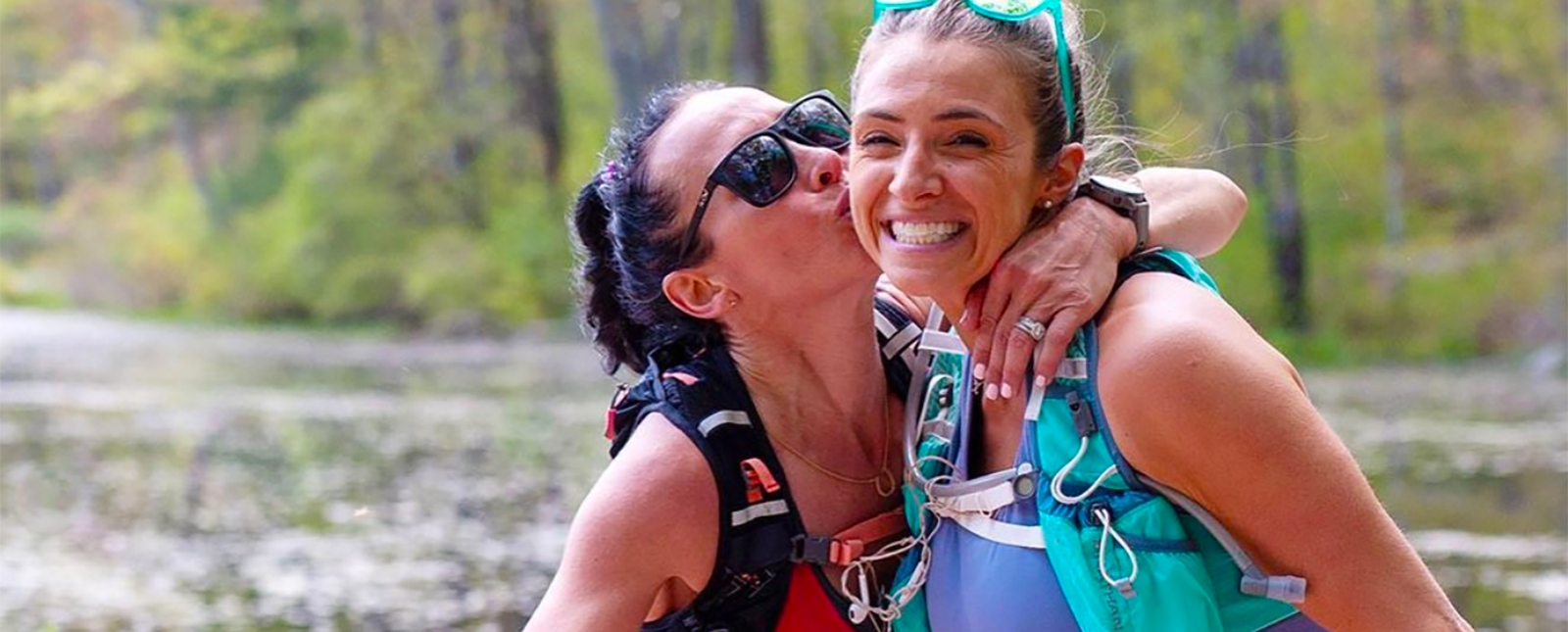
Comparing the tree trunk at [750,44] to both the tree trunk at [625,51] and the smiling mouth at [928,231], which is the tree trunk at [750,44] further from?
the smiling mouth at [928,231]

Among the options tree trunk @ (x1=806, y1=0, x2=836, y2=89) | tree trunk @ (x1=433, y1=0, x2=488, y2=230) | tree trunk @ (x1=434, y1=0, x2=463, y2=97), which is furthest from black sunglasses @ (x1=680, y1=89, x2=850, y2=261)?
tree trunk @ (x1=434, y1=0, x2=463, y2=97)

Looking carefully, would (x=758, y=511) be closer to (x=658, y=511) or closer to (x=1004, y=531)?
(x=658, y=511)

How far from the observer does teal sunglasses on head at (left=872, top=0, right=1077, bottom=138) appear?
1.88 metres

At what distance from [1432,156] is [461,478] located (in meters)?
18.1

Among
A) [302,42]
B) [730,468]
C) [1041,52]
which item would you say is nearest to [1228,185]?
[1041,52]

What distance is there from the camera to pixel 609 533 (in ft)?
6.66

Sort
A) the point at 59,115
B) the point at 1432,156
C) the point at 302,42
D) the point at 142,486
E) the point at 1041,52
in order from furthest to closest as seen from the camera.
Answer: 1. the point at 59,115
2. the point at 302,42
3. the point at 1432,156
4. the point at 142,486
5. the point at 1041,52

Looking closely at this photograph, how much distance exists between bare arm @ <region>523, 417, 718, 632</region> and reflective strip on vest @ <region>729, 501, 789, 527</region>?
3cm

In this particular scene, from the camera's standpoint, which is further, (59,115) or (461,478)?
(59,115)

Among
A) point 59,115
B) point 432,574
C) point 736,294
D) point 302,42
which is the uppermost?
point 59,115

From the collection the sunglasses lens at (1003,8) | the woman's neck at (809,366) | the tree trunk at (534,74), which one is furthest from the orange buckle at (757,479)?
the tree trunk at (534,74)

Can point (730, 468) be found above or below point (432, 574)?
below

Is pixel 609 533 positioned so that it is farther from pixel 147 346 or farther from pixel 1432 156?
pixel 1432 156

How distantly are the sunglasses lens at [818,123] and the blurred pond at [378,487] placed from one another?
5.03 metres
